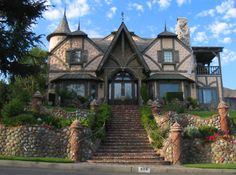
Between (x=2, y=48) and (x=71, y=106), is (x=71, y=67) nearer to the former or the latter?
(x=71, y=106)

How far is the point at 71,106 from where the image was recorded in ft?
90.5

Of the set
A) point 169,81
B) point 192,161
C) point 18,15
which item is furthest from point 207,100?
point 18,15

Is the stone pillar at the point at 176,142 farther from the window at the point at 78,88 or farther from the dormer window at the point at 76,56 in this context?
the dormer window at the point at 76,56

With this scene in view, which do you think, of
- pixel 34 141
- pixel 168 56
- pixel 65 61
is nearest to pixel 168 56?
pixel 168 56

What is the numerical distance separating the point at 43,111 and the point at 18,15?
9.27 meters

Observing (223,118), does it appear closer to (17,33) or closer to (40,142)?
(40,142)

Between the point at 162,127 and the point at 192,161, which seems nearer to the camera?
the point at 192,161

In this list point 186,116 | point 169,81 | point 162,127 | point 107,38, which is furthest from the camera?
point 107,38

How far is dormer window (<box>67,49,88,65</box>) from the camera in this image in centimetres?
3238

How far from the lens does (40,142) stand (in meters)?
18.8

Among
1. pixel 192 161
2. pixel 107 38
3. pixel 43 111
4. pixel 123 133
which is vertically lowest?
pixel 192 161

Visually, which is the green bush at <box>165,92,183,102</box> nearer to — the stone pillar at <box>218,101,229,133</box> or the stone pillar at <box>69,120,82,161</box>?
the stone pillar at <box>218,101,229,133</box>

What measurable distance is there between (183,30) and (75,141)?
22.2 meters

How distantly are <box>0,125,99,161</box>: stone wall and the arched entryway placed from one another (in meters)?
11.8
